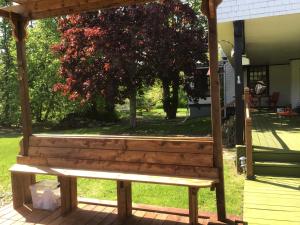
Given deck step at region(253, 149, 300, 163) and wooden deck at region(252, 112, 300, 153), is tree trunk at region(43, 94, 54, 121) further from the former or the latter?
deck step at region(253, 149, 300, 163)

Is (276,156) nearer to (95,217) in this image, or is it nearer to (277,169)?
(277,169)

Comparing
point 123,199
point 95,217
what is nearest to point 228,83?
point 123,199

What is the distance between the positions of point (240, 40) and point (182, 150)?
3.99m

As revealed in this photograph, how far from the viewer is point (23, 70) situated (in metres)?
5.77

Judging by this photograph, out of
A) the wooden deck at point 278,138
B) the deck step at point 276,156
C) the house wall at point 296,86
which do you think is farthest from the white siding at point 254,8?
the house wall at point 296,86

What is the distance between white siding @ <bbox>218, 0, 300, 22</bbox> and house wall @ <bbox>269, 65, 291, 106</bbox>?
1207cm

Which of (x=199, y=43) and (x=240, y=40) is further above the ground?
(x=199, y=43)

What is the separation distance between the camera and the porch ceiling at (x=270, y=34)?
8.30 m

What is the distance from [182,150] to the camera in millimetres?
4840

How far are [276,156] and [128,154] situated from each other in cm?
330

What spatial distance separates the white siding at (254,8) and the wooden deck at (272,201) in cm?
351

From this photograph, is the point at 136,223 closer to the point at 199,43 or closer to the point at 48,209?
the point at 48,209

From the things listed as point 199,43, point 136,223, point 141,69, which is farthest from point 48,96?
point 136,223

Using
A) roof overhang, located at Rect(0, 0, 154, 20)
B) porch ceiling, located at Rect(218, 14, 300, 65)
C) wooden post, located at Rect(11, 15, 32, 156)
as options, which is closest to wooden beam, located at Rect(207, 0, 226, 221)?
roof overhang, located at Rect(0, 0, 154, 20)
